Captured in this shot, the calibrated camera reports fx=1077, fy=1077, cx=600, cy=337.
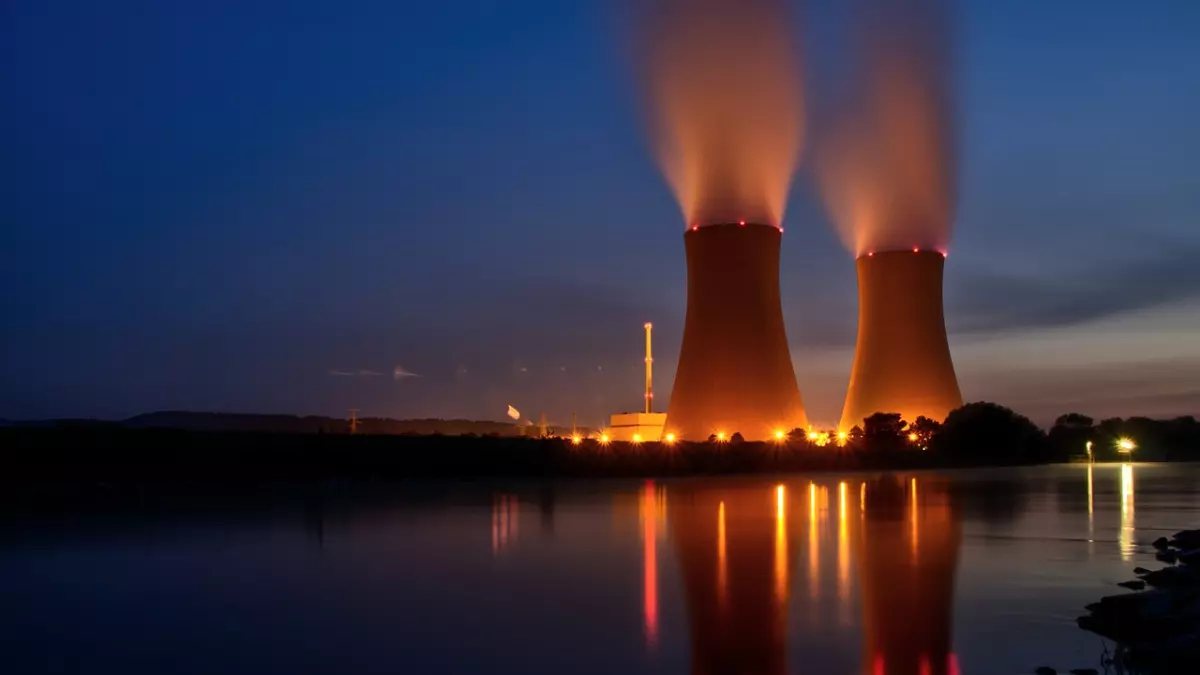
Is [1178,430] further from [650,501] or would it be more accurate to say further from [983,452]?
[650,501]

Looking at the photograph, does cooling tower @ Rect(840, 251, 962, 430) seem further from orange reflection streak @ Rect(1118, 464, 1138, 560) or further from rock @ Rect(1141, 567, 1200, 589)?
rock @ Rect(1141, 567, 1200, 589)

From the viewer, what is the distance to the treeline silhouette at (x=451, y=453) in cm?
2197

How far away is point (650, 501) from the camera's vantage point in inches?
650

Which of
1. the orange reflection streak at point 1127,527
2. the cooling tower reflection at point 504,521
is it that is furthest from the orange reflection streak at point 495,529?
the orange reflection streak at point 1127,527

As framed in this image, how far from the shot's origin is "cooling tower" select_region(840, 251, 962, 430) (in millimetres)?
32656

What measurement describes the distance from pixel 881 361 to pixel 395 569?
1088 inches

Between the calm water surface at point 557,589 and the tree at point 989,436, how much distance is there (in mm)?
23064

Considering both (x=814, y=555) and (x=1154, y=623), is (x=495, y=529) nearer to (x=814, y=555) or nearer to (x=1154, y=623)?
(x=814, y=555)

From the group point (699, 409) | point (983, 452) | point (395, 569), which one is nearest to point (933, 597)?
point (395, 569)

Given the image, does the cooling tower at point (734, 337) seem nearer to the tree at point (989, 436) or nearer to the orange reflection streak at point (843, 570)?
the tree at point (989, 436)

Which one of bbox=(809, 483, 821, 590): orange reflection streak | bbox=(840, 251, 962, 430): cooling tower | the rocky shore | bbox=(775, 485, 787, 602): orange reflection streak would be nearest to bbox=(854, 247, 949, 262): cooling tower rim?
bbox=(840, 251, 962, 430): cooling tower

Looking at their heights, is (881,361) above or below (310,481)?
above

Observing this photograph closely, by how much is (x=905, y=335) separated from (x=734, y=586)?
26.9 meters

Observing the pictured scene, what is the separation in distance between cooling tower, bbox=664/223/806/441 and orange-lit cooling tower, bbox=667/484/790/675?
13271 millimetres
